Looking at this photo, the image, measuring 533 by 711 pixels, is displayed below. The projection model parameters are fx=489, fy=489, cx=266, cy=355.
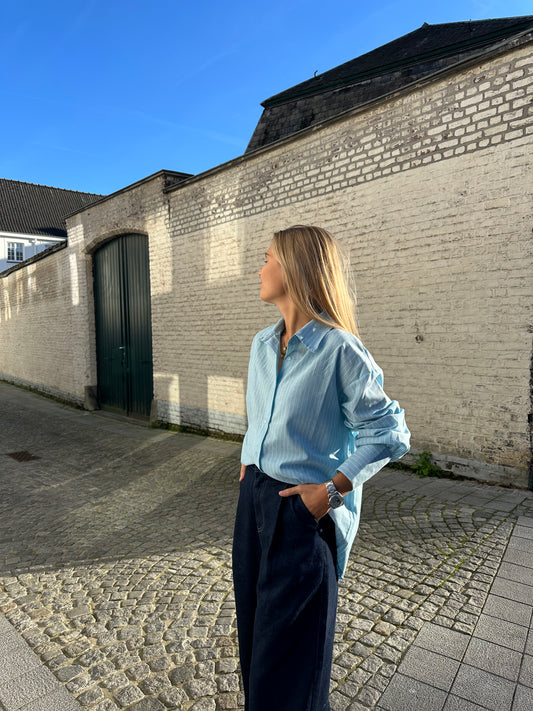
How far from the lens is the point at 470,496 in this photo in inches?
186

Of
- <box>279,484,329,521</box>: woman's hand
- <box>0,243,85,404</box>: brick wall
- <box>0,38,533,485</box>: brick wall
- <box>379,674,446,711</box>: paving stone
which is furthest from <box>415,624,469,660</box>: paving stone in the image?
<box>0,243,85,404</box>: brick wall

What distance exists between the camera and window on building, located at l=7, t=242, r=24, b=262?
100ft

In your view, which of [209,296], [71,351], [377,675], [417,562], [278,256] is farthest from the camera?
[71,351]

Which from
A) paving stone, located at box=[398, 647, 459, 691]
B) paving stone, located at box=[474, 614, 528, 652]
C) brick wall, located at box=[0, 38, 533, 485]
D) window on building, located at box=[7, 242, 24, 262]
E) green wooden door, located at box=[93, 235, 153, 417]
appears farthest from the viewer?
window on building, located at box=[7, 242, 24, 262]

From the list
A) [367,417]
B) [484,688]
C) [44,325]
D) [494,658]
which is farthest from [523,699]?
[44,325]

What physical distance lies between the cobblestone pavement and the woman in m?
0.91

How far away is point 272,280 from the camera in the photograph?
161cm

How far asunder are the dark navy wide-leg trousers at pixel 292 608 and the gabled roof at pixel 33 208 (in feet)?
110

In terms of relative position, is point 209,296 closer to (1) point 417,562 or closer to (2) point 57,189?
(1) point 417,562

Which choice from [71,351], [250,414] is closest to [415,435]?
[250,414]

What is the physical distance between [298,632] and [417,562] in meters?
2.26

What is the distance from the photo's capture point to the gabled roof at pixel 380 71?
879 centimetres

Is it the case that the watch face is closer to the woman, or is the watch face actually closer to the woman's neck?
the woman

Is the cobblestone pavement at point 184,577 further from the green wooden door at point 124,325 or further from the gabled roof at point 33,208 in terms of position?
the gabled roof at point 33,208
